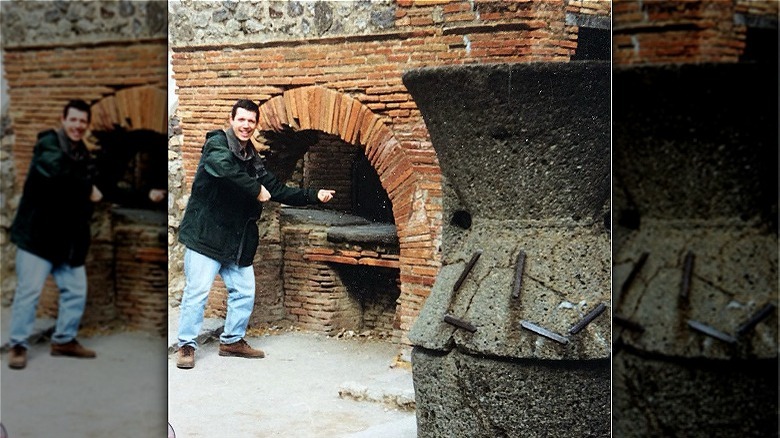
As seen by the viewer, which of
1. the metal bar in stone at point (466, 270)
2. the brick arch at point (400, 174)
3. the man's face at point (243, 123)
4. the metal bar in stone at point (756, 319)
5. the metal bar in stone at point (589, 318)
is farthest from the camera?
the man's face at point (243, 123)

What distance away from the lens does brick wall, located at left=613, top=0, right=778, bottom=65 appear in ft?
10.6

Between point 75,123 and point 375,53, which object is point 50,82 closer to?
point 75,123

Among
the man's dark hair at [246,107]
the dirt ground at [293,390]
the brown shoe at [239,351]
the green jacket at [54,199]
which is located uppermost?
the man's dark hair at [246,107]

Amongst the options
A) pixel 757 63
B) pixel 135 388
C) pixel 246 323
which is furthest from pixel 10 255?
pixel 757 63

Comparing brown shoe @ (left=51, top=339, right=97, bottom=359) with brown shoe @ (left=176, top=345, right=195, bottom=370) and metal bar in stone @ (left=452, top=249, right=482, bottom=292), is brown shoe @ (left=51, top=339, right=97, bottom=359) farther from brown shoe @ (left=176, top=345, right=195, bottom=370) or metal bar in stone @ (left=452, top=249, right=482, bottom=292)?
metal bar in stone @ (left=452, top=249, right=482, bottom=292)

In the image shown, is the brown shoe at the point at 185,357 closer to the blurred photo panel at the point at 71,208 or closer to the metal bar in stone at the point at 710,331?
the blurred photo panel at the point at 71,208

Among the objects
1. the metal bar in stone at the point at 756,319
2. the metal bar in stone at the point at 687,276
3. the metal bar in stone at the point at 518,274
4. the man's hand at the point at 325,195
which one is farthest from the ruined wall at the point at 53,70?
the metal bar in stone at the point at 756,319

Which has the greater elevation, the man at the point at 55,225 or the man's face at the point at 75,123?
the man's face at the point at 75,123

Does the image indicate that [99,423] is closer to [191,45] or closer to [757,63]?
[191,45]

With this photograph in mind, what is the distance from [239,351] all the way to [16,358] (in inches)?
29.9

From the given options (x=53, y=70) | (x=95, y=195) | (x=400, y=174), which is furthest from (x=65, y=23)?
(x=400, y=174)

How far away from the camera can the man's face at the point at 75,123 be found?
3.45 metres

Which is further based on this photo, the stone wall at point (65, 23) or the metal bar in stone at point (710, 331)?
the stone wall at point (65, 23)

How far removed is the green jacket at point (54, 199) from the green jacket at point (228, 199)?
52 cm
